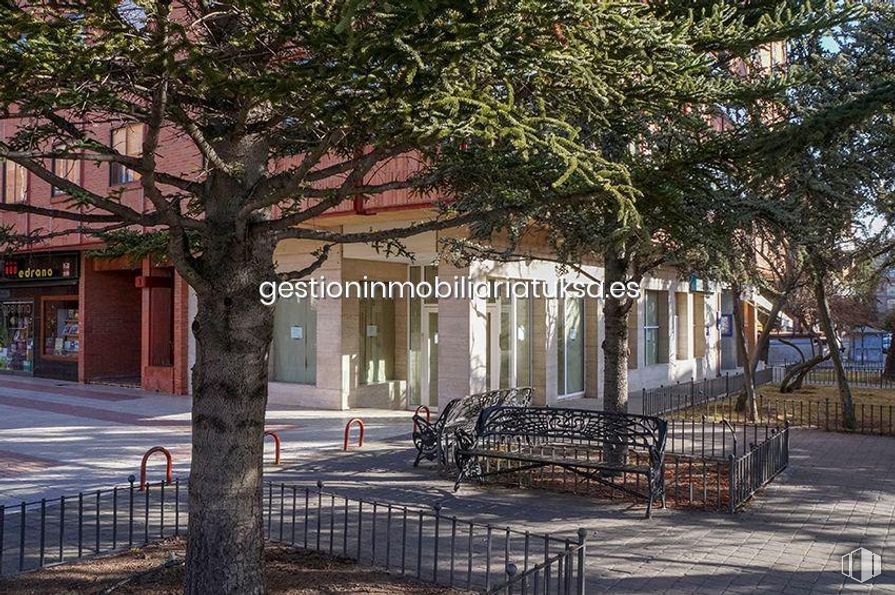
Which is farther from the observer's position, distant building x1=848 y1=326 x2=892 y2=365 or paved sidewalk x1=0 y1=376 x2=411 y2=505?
distant building x1=848 y1=326 x2=892 y2=365

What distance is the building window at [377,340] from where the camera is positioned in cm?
1795

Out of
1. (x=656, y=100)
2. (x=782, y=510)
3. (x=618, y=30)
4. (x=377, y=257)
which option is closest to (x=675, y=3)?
(x=656, y=100)

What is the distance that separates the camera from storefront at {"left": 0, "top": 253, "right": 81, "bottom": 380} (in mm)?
24969

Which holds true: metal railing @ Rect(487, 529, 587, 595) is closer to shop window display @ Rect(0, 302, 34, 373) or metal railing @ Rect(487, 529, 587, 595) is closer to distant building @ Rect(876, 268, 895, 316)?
distant building @ Rect(876, 268, 895, 316)

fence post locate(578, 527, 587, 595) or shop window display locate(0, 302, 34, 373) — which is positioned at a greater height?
shop window display locate(0, 302, 34, 373)

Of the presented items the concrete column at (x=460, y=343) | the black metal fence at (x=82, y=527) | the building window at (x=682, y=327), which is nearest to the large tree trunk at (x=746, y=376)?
the concrete column at (x=460, y=343)

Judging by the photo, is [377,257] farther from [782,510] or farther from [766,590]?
[766,590]

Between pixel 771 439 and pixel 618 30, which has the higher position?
pixel 618 30

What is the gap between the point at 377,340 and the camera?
1831 cm

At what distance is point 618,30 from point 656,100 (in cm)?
79

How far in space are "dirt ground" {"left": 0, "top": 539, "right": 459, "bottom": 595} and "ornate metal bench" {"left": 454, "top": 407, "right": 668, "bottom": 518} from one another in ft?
10.7

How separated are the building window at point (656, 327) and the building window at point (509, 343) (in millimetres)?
7140

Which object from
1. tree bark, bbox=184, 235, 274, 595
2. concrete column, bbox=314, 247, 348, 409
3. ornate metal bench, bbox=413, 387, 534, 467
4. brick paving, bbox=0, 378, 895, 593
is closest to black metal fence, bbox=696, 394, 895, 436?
brick paving, bbox=0, 378, 895, 593

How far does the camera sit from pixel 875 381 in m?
28.2
